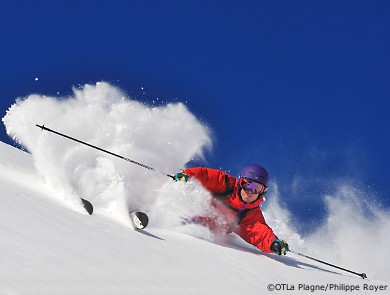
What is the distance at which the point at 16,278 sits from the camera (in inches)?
91.6

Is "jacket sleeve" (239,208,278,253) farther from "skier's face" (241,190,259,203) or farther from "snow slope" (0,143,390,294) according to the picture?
"snow slope" (0,143,390,294)

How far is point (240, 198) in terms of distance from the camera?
6852 mm

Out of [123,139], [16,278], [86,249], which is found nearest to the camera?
[16,278]

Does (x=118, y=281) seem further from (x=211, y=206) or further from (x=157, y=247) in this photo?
(x=211, y=206)

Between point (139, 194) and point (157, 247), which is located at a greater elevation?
point (139, 194)

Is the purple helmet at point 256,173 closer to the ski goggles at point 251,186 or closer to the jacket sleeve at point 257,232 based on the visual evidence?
the ski goggles at point 251,186

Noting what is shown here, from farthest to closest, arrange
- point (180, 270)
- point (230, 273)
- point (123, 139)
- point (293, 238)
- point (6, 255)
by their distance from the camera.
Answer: point (293, 238)
point (123, 139)
point (230, 273)
point (180, 270)
point (6, 255)

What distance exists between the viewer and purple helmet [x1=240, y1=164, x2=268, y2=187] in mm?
6672

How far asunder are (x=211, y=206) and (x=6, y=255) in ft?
14.6

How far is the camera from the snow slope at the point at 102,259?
8.40 feet

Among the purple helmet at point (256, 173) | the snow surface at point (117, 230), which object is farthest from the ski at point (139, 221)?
the purple helmet at point (256, 173)

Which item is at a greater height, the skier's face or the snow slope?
the skier's face

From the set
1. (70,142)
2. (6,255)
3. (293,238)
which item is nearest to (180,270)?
(6,255)

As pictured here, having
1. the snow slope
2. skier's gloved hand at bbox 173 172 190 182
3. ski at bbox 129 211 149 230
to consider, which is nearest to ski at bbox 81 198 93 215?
the snow slope
